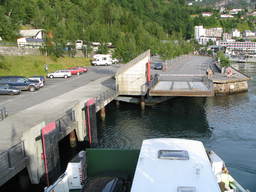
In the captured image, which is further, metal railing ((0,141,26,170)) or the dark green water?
the dark green water

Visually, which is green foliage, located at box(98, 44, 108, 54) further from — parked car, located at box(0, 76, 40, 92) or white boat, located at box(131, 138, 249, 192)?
white boat, located at box(131, 138, 249, 192)

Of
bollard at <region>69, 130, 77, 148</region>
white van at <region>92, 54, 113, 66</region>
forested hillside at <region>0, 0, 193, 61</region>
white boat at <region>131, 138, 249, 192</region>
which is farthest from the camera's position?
white van at <region>92, 54, 113, 66</region>

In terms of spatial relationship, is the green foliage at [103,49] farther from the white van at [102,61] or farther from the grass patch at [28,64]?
the grass patch at [28,64]

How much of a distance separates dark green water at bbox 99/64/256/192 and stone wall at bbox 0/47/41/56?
26.1 m

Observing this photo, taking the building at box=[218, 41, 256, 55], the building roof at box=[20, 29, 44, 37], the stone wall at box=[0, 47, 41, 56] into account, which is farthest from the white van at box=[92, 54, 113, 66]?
the building at box=[218, 41, 256, 55]

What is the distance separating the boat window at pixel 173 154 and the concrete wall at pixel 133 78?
19.5 metres

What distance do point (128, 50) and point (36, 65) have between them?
1734 centimetres

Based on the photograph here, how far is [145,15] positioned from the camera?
162m

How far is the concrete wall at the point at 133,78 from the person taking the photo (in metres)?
31.0

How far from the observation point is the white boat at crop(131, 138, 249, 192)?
29.4 feet

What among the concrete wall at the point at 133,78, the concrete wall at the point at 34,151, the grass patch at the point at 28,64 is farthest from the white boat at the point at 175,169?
the grass patch at the point at 28,64

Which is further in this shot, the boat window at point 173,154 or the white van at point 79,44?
the white van at point 79,44

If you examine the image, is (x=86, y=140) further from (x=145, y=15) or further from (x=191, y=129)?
(x=145, y=15)

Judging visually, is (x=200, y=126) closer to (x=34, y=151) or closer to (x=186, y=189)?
(x=34, y=151)
